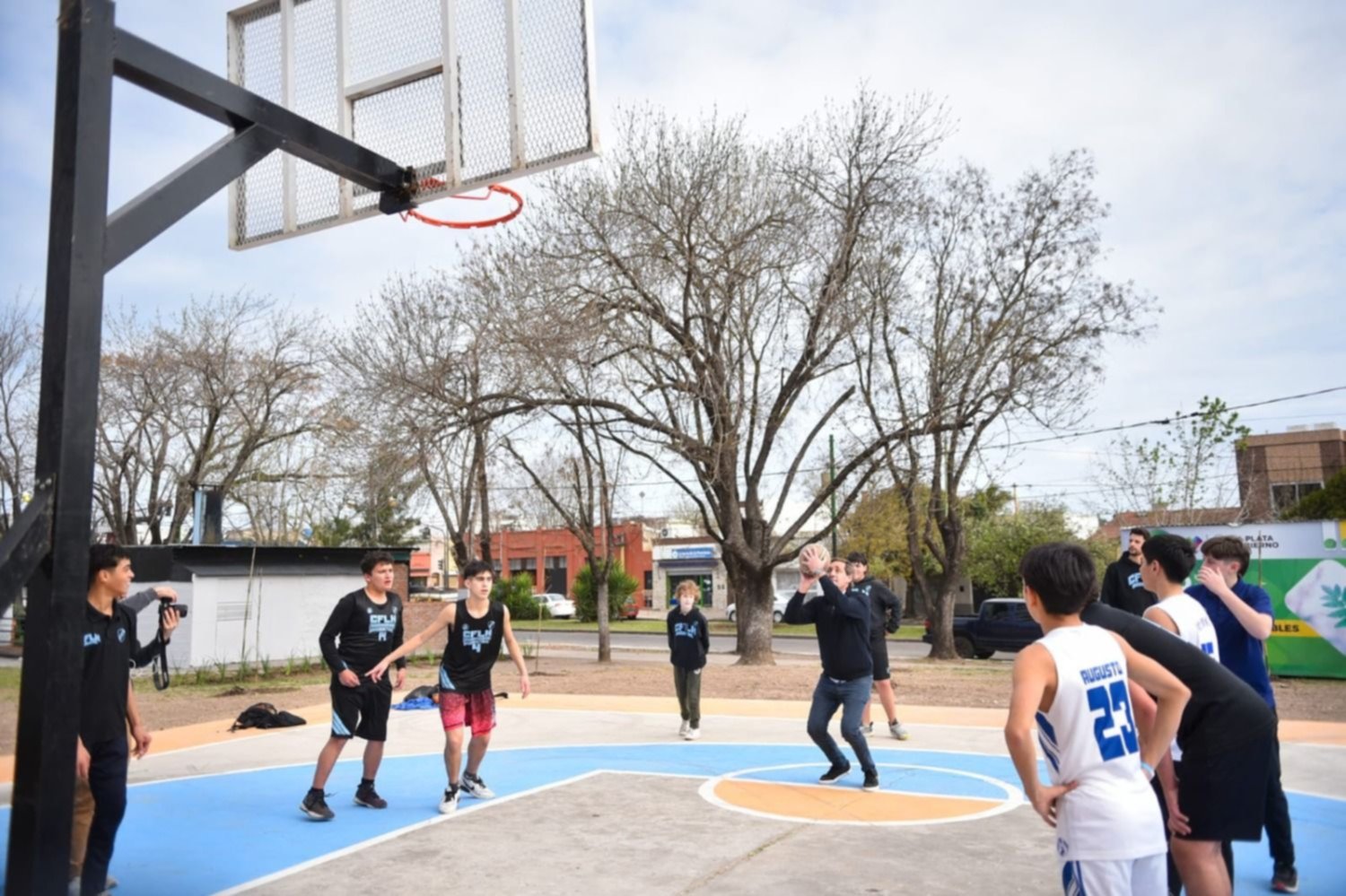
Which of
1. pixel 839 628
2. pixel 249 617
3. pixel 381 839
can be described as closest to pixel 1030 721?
pixel 381 839

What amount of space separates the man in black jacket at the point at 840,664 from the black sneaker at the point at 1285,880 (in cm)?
335

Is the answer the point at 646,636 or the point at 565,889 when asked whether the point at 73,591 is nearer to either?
the point at 565,889

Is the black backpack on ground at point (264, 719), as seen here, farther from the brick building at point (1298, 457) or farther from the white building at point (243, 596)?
the brick building at point (1298, 457)

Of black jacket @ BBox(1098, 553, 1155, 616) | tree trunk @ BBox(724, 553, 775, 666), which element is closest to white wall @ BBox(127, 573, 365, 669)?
tree trunk @ BBox(724, 553, 775, 666)

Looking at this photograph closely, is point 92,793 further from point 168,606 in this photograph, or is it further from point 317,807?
point 317,807

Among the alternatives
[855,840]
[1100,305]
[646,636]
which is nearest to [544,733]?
[855,840]

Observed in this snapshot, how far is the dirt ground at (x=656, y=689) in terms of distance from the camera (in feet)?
50.3

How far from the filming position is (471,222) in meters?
7.53

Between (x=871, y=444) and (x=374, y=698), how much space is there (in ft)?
54.9

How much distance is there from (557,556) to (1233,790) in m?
71.4

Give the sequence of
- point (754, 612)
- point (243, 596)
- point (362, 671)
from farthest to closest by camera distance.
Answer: point (243, 596) → point (754, 612) → point (362, 671)

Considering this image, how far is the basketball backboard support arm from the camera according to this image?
12.0 ft

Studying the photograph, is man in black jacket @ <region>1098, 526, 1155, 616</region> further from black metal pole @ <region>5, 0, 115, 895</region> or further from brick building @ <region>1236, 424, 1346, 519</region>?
brick building @ <region>1236, 424, 1346, 519</region>

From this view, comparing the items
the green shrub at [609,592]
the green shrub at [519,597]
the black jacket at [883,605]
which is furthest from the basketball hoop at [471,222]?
the green shrub at [609,592]
